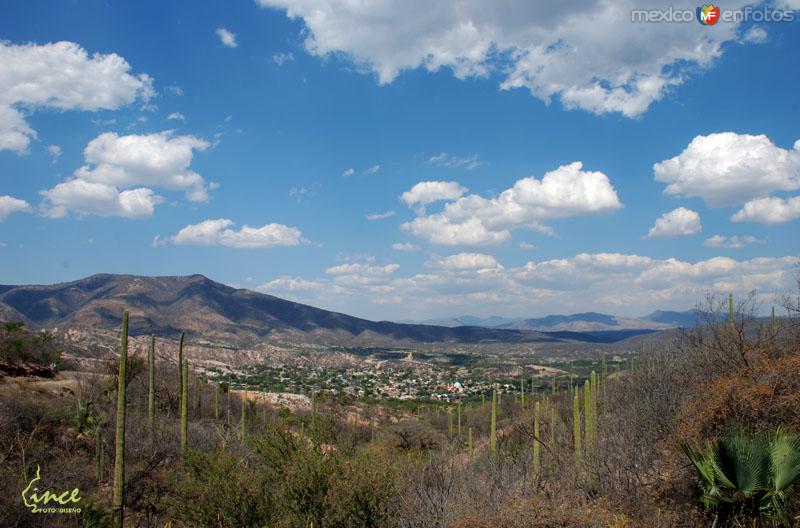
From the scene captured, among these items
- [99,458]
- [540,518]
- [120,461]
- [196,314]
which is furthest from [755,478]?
[196,314]

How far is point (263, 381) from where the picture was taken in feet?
221

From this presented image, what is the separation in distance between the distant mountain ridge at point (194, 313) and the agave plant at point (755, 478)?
101 meters

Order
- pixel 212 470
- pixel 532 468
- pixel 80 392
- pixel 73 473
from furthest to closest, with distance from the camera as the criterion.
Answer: pixel 80 392 < pixel 73 473 < pixel 532 468 < pixel 212 470

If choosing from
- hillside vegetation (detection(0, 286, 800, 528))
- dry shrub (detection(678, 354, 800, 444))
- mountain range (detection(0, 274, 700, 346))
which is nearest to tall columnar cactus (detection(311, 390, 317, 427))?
hillside vegetation (detection(0, 286, 800, 528))

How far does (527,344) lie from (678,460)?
153576 millimetres

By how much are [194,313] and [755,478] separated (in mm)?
129834

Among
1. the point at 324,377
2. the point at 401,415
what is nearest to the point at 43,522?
the point at 401,415

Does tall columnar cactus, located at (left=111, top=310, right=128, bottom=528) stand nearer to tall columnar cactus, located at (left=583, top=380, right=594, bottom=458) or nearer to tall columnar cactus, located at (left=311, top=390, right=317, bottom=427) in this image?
tall columnar cactus, located at (left=311, top=390, right=317, bottom=427)

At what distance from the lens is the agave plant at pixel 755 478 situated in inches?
361

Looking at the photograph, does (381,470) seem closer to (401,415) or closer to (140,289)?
(401,415)

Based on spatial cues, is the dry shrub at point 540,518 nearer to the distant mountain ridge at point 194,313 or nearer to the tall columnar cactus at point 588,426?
the tall columnar cactus at point 588,426

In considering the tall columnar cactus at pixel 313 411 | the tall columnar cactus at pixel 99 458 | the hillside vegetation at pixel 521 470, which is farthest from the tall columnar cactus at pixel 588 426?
the tall columnar cactus at pixel 99 458

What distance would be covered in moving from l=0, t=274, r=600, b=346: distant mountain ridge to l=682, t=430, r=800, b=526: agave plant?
101082 millimetres

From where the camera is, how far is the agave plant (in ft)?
30.1
